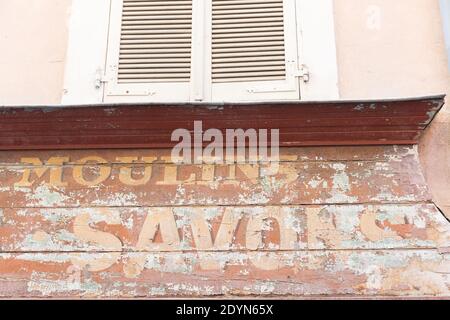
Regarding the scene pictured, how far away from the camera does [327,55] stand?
4.48 m

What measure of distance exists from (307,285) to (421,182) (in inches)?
36.9

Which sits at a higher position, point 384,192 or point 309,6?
point 309,6

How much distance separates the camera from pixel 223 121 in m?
4.04

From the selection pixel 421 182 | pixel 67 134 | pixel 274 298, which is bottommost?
pixel 274 298

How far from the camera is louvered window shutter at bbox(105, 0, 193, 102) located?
4.45 meters

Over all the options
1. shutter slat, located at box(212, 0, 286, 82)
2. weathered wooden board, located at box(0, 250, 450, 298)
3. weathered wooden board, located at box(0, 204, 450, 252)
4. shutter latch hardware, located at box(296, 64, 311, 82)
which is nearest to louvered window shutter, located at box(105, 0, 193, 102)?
shutter slat, located at box(212, 0, 286, 82)

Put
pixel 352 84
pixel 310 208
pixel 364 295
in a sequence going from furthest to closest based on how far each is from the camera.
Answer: pixel 352 84
pixel 310 208
pixel 364 295

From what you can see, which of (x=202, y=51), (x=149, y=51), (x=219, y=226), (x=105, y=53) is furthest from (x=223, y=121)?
(x=105, y=53)

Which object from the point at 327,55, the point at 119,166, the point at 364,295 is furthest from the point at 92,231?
the point at 327,55

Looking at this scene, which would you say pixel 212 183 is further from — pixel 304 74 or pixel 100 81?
pixel 100 81

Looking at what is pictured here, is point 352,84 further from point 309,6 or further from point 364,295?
point 364,295

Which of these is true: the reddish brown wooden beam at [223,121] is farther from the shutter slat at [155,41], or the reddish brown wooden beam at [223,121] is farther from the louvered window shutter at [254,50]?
the shutter slat at [155,41]

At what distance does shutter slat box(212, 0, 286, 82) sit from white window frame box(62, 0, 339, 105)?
0.11 m

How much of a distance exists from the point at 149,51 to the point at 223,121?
886 mm
